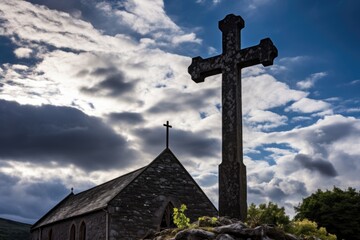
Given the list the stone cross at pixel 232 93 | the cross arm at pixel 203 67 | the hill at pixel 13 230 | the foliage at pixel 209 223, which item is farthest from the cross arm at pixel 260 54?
the hill at pixel 13 230

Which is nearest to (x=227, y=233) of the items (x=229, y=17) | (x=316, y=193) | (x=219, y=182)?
(x=219, y=182)

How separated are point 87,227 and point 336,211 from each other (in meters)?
27.5

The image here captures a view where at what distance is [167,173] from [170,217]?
2523 mm

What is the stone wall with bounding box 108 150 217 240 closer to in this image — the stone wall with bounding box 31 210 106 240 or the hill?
the stone wall with bounding box 31 210 106 240

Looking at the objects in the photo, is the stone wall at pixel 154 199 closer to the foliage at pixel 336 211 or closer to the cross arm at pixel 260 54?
the cross arm at pixel 260 54

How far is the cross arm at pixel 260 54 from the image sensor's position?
532 inches

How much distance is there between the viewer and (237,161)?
12.8m

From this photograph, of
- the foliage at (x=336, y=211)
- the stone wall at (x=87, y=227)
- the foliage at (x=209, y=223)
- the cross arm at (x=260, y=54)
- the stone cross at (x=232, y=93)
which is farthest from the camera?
the foliage at (x=336, y=211)

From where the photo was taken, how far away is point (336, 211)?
45.8 metres

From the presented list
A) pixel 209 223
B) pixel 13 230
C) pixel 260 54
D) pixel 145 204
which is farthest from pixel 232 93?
pixel 13 230

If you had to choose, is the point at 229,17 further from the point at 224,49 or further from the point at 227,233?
the point at 227,233

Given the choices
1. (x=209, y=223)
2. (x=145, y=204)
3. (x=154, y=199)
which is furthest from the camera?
(x=154, y=199)

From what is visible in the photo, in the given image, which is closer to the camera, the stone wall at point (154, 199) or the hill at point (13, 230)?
the stone wall at point (154, 199)

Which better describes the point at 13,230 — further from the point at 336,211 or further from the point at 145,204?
the point at 145,204
